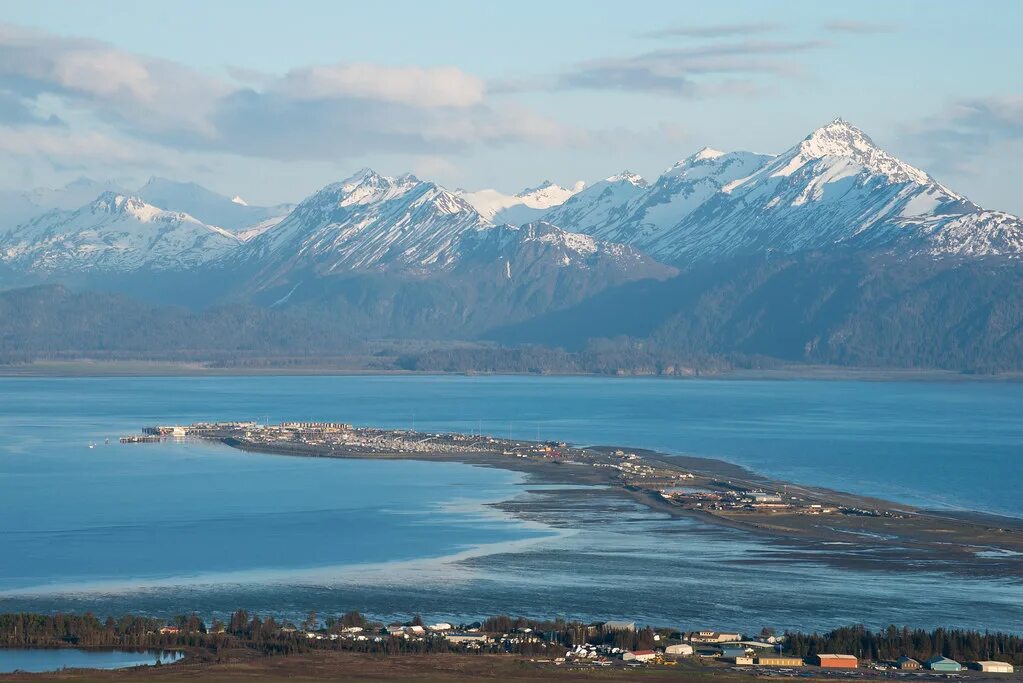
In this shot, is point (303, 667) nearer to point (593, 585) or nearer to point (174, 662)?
point (174, 662)

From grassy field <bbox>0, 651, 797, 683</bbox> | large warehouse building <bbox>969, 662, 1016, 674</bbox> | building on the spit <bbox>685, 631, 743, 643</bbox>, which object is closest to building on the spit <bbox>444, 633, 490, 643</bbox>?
grassy field <bbox>0, 651, 797, 683</bbox>

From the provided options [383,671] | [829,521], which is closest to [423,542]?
[829,521]

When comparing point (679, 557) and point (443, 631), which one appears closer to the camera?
point (443, 631)

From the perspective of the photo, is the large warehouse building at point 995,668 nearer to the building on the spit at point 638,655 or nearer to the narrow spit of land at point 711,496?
the building on the spit at point 638,655

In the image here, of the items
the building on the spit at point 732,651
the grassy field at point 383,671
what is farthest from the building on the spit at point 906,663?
the grassy field at point 383,671

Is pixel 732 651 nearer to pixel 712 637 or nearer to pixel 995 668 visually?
pixel 712 637

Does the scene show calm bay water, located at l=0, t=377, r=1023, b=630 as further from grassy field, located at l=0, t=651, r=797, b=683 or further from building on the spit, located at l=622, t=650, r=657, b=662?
grassy field, located at l=0, t=651, r=797, b=683

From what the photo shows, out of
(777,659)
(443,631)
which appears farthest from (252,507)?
(777,659)
